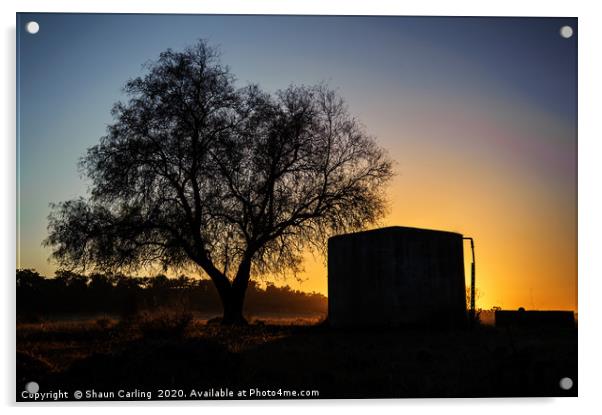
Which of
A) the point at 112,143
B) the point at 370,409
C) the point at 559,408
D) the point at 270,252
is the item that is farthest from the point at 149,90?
the point at 559,408

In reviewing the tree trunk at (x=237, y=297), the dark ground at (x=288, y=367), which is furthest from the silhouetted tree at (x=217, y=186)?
the dark ground at (x=288, y=367)

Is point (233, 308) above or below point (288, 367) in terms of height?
below

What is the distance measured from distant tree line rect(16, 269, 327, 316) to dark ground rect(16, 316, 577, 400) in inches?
26.2

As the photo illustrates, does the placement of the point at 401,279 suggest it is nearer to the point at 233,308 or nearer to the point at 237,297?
the point at 237,297

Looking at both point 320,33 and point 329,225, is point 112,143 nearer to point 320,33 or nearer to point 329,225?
point 329,225

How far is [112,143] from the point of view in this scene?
70.0 ft

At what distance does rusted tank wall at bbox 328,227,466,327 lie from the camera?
2116cm

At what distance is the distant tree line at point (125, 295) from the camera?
522 inches

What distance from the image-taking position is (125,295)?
1892 centimetres

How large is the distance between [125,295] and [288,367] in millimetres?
7778

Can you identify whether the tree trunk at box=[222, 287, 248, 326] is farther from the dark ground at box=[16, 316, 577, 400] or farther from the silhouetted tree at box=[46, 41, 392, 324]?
the dark ground at box=[16, 316, 577, 400]

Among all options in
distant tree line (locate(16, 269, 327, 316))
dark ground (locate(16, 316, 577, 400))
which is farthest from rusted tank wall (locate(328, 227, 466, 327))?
dark ground (locate(16, 316, 577, 400))
